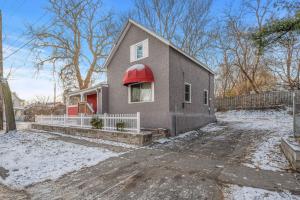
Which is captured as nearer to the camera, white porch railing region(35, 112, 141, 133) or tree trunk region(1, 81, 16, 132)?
white porch railing region(35, 112, 141, 133)

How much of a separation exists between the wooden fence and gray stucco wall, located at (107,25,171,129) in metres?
12.0

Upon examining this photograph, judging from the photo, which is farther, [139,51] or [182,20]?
[182,20]

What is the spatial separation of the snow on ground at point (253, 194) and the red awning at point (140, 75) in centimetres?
687

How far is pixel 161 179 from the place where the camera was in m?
3.78

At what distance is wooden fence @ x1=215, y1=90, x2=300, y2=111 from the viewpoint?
1518cm

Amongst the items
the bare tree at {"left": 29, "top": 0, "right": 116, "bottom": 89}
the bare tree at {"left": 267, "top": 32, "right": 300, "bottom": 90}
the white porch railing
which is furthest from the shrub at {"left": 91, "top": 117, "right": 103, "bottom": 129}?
the bare tree at {"left": 267, "top": 32, "right": 300, "bottom": 90}

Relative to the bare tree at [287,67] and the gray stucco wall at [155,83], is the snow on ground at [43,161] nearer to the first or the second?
the gray stucco wall at [155,83]

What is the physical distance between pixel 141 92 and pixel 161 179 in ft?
22.4

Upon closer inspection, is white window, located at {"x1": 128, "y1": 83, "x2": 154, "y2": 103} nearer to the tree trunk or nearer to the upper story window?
the upper story window

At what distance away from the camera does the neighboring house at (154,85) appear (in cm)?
910

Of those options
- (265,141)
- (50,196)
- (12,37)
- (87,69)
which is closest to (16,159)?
(50,196)

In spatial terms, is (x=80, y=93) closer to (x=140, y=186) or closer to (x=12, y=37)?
(x=12, y=37)

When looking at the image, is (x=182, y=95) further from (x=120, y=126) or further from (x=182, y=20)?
(x=182, y=20)

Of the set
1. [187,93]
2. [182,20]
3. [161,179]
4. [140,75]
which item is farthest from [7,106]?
[182,20]
